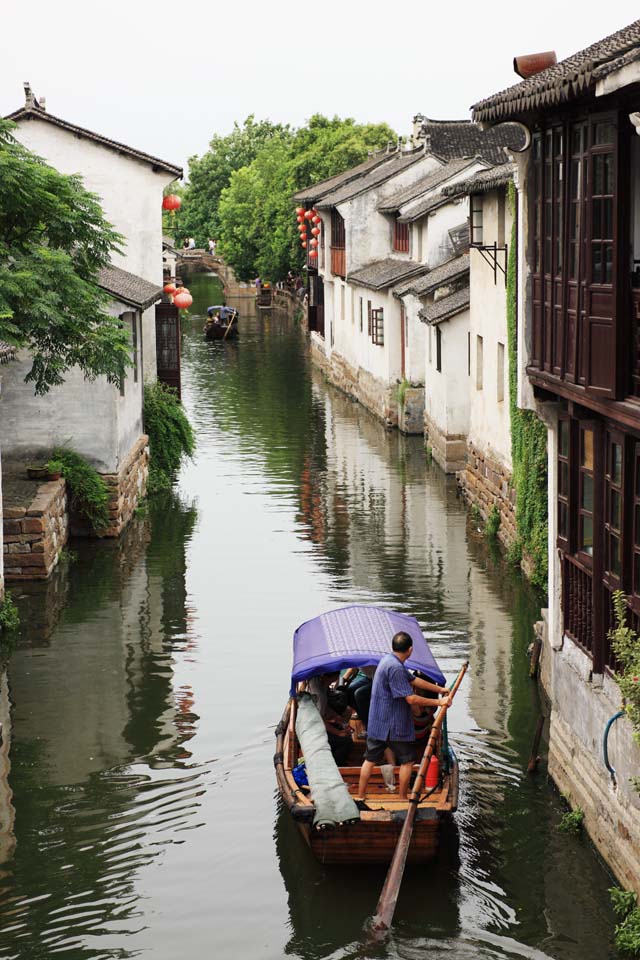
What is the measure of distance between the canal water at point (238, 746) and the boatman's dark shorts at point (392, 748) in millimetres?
982

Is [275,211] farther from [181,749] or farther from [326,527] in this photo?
[181,749]

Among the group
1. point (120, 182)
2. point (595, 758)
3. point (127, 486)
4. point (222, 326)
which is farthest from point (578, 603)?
point (222, 326)

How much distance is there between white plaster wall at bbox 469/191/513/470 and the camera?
26094 millimetres

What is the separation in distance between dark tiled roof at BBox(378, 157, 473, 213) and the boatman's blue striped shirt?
28612 millimetres

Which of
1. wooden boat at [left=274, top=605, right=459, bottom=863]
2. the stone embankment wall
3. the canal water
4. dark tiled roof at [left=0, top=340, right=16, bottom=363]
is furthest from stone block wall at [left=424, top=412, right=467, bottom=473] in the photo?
the stone embankment wall

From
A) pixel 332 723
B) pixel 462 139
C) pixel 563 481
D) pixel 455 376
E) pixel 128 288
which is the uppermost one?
pixel 462 139

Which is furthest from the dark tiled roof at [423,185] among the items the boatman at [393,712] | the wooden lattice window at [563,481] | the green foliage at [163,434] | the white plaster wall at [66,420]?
the boatman at [393,712]

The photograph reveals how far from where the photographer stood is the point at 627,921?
11047 millimetres

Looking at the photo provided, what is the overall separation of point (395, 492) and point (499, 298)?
6.14 m

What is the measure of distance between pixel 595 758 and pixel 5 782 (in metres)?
6.32

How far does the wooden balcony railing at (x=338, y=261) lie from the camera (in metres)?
49.2

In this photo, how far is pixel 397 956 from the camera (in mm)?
11094

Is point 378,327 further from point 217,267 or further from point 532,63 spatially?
point 217,267

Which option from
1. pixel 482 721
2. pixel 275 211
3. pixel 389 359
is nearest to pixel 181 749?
pixel 482 721
